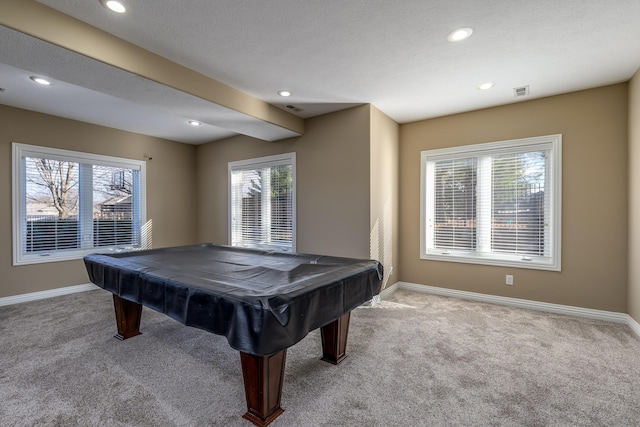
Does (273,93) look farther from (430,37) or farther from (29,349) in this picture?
(29,349)

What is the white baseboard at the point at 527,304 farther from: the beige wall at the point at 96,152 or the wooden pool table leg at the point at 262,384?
the beige wall at the point at 96,152

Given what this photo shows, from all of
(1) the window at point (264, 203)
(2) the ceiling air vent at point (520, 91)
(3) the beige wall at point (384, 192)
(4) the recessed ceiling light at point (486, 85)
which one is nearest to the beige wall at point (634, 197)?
(2) the ceiling air vent at point (520, 91)

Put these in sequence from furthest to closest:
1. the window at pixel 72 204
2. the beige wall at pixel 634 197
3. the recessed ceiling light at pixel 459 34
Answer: the window at pixel 72 204, the beige wall at pixel 634 197, the recessed ceiling light at pixel 459 34

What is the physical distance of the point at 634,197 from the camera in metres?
2.87

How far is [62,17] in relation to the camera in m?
1.99

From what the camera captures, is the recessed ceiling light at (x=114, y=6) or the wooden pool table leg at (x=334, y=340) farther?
the wooden pool table leg at (x=334, y=340)

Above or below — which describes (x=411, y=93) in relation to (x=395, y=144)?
above

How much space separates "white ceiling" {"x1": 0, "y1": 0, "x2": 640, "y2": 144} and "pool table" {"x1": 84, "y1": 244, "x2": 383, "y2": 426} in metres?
1.65

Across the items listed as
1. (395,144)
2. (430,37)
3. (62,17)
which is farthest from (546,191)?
(62,17)

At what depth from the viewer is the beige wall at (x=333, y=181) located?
3691 millimetres

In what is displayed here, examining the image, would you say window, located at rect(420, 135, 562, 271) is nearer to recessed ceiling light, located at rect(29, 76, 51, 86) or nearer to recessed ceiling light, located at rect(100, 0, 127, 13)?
recessed ceiling light, located at rect(100, 0, 127, 13)

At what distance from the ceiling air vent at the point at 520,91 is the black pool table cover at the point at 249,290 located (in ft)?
8.56

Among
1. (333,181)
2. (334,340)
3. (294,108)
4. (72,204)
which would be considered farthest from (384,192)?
(72,204)

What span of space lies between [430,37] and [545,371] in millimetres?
2643
